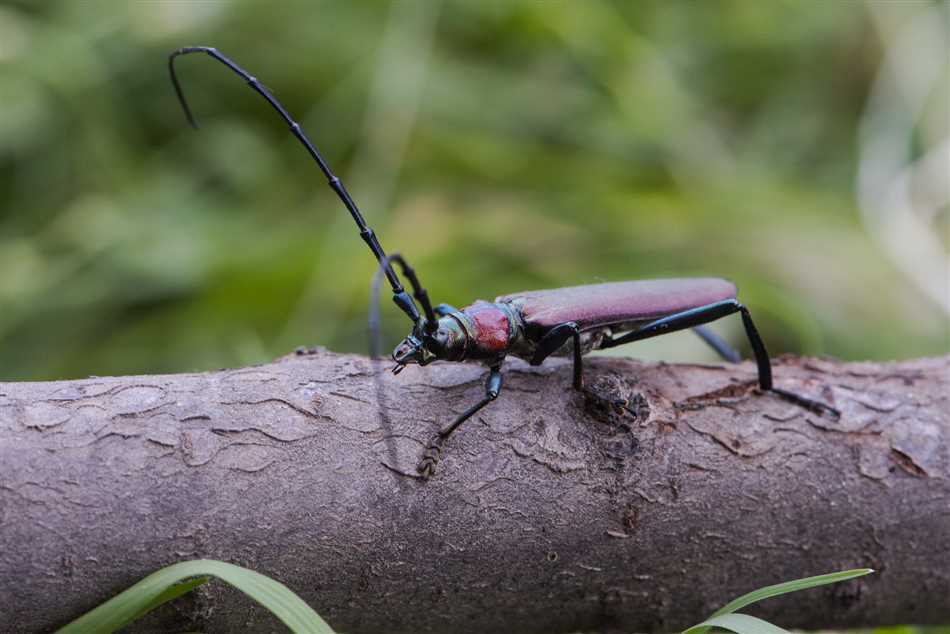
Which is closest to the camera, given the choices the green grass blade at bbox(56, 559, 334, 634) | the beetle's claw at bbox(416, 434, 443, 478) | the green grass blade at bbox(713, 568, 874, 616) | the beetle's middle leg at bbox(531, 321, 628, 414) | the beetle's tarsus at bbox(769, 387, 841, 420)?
the green grass blade at bbox(56, 559, 334, 634)

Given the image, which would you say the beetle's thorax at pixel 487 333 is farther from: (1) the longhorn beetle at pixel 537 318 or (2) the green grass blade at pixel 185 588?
(2) the green grass blade at pixel 185 588

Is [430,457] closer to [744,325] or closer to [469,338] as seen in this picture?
[469,338]

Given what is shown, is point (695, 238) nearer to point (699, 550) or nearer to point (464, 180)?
point (464, 180)

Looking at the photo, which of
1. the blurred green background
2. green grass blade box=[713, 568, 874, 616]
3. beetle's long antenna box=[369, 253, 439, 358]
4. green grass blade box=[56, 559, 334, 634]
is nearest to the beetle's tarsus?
green grass blade box=[713, 568, 874, 616]

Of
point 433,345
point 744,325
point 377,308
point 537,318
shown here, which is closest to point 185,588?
point 433,345

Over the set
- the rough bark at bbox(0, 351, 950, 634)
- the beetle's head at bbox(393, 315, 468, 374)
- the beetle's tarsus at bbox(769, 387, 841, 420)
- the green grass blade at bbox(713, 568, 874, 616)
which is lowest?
the green grass blade at bbox(713, 568, 874, 616)

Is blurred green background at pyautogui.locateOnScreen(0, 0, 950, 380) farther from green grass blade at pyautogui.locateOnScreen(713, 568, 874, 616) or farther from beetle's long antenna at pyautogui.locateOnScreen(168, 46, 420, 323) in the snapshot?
green grass blade at pyautogui.locateOnScreen(713, 568, 874, 616)
